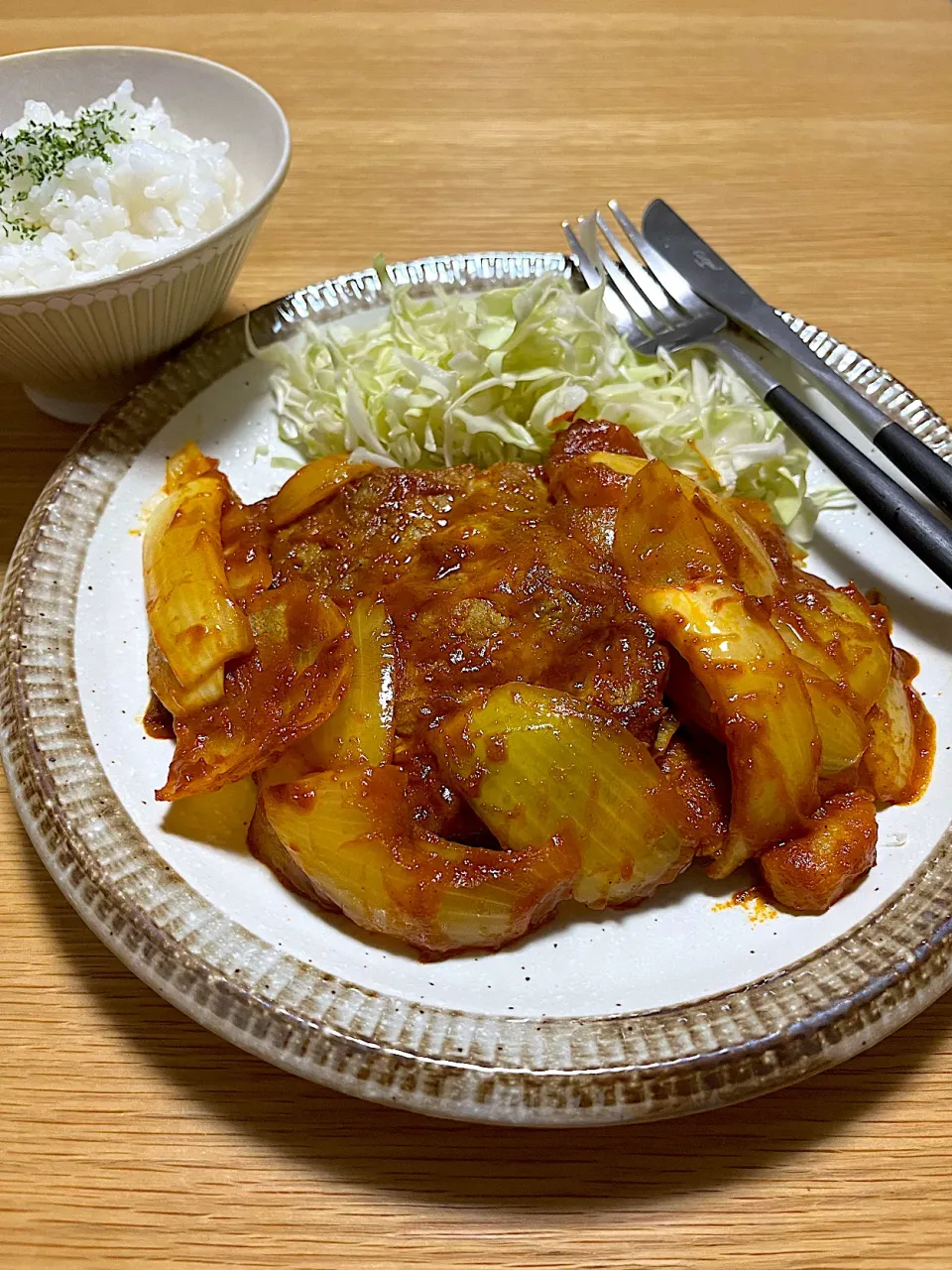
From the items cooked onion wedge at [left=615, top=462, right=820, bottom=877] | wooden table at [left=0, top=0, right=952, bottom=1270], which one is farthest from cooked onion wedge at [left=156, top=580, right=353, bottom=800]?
cooked onion wedge at [left=615, top=462, right=820, bottom=877]

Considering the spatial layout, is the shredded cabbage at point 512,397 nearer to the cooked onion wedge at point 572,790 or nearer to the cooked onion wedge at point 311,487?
the cooked onion wedge at point 311,487

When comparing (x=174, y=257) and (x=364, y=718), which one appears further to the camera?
(x=174, y=257)

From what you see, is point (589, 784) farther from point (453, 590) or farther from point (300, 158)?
point (300, 158)

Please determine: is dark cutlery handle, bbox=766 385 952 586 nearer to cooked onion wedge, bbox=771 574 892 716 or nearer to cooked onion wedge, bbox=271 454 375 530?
cooked onion wedge, bbox=771 574 892 716

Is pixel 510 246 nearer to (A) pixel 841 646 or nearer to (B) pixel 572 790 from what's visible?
(A) pixel 841 646

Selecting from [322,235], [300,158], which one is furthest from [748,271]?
[300,158]

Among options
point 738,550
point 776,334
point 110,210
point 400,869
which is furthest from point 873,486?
point 110,210

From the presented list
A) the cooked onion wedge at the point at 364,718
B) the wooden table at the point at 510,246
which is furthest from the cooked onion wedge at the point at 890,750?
the cooked onion wedge at the point at 364,718
